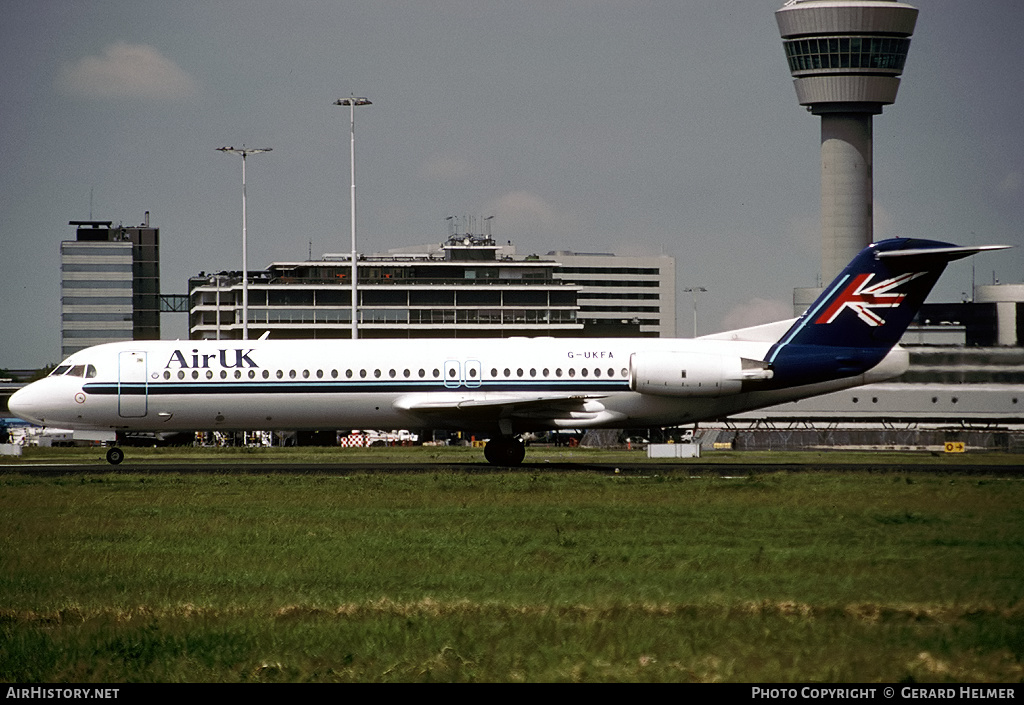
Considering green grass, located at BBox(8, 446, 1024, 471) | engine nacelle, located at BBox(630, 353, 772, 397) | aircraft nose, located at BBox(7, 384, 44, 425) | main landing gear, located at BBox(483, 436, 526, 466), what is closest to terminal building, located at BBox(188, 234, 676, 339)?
green grass, located at BBox(8, 446, 1024, 471)

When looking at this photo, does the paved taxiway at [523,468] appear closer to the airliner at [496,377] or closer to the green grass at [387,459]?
the green grass at [387,459]

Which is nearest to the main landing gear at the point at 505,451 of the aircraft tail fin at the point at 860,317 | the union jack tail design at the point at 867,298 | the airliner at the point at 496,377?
the airliner at the point at 496,377

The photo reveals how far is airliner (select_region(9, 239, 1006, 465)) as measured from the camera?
1512 inches

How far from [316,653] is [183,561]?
645cm

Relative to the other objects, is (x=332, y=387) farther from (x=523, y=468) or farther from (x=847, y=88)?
(x=847, y=88)

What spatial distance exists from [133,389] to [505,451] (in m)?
11.4

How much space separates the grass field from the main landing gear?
42.7 ft

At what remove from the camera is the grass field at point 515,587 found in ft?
37.3

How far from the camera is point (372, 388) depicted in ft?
129

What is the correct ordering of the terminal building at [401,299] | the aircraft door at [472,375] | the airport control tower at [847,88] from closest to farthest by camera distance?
the aircraft door at [472,375] < the airport control tower at [847,88] < the terminal building at [401,299]

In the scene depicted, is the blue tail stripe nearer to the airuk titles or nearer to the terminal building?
the airuk titles

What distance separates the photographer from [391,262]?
16862 cm

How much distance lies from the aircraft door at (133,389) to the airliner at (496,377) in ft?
0.14

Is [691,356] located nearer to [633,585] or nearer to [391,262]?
[633,585]
